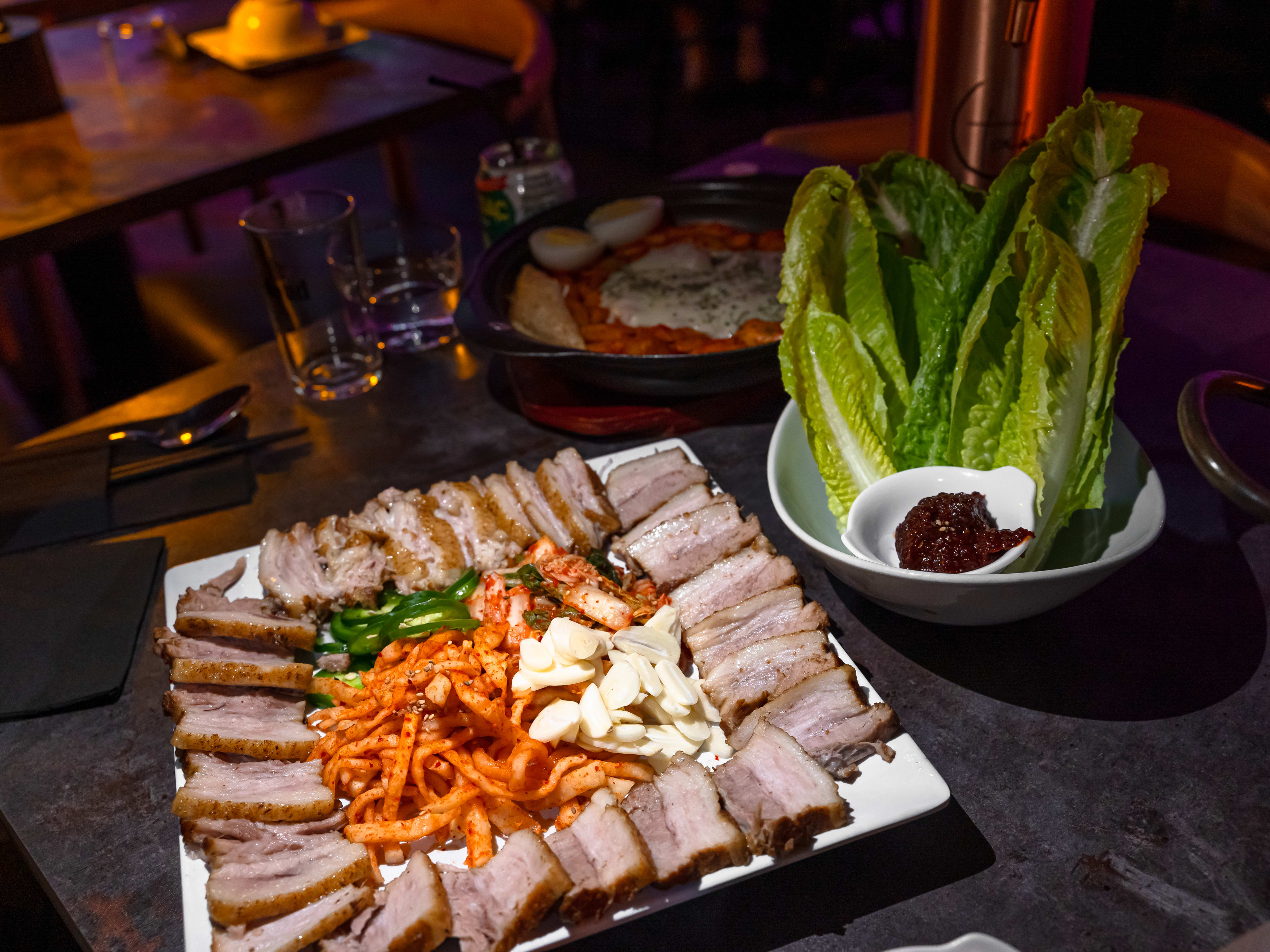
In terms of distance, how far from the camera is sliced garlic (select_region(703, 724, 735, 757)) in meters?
1.49

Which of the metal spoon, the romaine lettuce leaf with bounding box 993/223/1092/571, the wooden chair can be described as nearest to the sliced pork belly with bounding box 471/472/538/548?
the metal spoon

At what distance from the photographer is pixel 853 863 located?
1.39 meters

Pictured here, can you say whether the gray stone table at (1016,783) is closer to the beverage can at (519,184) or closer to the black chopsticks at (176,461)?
the black chopsticks at (176,461)

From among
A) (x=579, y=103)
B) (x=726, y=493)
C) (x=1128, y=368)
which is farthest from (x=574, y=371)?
(x=579, y=103)

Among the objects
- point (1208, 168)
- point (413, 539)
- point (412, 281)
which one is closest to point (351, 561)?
point (413, 539)

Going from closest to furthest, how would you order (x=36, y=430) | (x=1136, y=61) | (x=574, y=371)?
(x=574, y=371)
(x=36, y=430)
(x=1136, y=61)

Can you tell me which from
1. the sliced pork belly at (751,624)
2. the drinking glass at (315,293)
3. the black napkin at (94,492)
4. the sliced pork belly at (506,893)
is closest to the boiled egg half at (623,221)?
the drinking glass at (315,293)

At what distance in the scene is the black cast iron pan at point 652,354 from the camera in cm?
213

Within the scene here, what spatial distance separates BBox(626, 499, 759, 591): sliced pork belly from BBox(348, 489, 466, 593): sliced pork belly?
0.36m

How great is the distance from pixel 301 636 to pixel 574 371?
0.88m

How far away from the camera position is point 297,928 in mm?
1257

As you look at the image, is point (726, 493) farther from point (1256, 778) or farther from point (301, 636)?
point (1256, 778)

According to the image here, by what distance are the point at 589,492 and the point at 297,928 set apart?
99 centimetres

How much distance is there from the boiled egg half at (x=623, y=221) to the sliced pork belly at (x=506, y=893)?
1884mm
